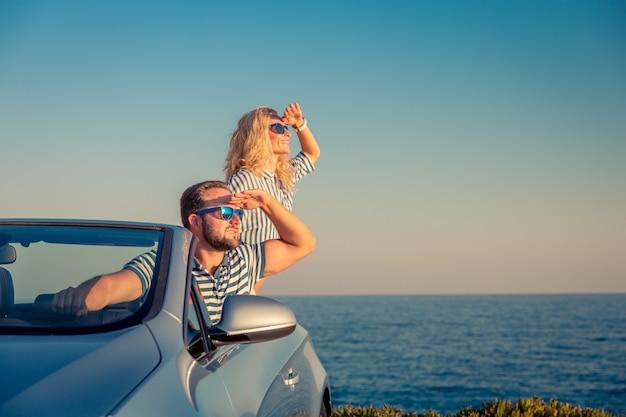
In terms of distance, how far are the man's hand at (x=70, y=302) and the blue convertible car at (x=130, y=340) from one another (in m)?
0.03

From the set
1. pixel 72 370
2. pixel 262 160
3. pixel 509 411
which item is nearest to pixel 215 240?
pixel 262 160

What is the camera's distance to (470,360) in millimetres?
92250

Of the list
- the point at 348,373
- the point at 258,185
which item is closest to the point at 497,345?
the point at 348,373

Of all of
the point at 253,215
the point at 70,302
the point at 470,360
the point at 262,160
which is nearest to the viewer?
the point at 70,302

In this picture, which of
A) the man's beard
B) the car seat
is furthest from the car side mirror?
the man's beard

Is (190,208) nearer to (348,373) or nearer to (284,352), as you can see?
(284,352)

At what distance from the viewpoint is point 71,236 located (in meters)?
3.29

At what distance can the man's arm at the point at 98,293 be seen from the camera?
279 centimetres

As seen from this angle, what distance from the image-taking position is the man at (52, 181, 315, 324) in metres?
3.00

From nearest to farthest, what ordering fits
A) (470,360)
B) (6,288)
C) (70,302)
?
1. (70,302)
2. (6,288)
3. (470,360)

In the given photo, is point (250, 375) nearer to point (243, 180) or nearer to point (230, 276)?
point (230, 276)

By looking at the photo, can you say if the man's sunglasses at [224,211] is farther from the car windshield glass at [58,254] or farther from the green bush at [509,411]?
the green bush at [509,411]

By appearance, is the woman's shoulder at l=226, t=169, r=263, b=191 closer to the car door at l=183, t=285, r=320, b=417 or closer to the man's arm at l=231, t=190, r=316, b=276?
the man's arm at l=231, t=190, r=316, b=276

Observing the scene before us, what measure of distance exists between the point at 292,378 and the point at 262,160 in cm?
299
